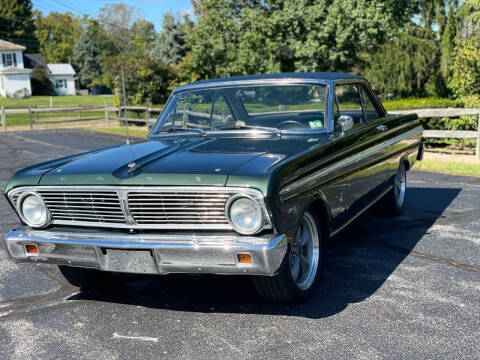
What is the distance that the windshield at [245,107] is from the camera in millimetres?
5204

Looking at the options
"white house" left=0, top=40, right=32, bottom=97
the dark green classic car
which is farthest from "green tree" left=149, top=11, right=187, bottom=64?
the dark green classic car

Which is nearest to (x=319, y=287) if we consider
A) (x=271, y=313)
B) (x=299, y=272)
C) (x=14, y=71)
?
(x=299, y=272)

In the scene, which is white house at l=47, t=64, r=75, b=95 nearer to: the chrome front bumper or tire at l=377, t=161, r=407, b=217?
tire at l=377, t=161, r=407, b=217

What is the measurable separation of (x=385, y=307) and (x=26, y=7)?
92439 millimetres

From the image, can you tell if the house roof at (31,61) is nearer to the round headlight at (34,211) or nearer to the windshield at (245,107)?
the windshield at (245,107)

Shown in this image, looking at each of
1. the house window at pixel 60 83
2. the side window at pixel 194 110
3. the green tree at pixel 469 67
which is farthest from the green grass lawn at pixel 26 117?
the house window at pixel 60 83

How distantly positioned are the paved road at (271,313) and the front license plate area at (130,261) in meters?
0.41

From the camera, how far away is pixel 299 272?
14.1ft

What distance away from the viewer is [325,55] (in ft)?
60.8

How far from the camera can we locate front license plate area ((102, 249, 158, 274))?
3723mm

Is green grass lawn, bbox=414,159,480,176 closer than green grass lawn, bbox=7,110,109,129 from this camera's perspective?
Yes

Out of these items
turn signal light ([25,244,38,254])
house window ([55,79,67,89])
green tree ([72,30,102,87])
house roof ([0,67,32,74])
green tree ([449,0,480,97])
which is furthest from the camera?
green tree ([72,30,102,87])

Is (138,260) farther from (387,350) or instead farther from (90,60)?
(90,60)

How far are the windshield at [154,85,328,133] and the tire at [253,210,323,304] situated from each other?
1.19 m
